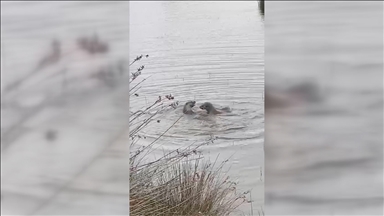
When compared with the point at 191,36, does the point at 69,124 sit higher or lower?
lower

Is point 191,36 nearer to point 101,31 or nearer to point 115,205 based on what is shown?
point 101,31

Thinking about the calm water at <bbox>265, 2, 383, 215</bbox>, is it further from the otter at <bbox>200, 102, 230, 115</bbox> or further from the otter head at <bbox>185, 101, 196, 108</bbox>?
the otter head at <bbox>185, 101, 196, 108</bbox>

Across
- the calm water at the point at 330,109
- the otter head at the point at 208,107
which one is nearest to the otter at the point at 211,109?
the otter head at the point at 208,107

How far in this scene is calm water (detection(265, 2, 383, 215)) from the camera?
1717mm

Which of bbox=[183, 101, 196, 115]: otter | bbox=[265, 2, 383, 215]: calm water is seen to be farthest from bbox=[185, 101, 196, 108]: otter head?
bbox=[265, 2, 383, 215]: calm water

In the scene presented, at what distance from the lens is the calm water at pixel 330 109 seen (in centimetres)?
172

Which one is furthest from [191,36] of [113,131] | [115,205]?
[115,205]

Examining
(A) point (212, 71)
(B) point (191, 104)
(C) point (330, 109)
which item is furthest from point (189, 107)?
(C) point (330, 109)

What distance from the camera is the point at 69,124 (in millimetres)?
1880

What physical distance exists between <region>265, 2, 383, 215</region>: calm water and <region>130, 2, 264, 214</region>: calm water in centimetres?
10

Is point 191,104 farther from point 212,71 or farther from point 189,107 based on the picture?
point 212,71

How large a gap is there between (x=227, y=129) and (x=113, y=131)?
22.0 inches

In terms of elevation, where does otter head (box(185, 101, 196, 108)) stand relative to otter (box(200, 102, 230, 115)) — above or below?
above

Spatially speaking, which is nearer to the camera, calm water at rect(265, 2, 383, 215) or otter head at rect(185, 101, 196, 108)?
calm water at rect(265, 2, 383, 215)
